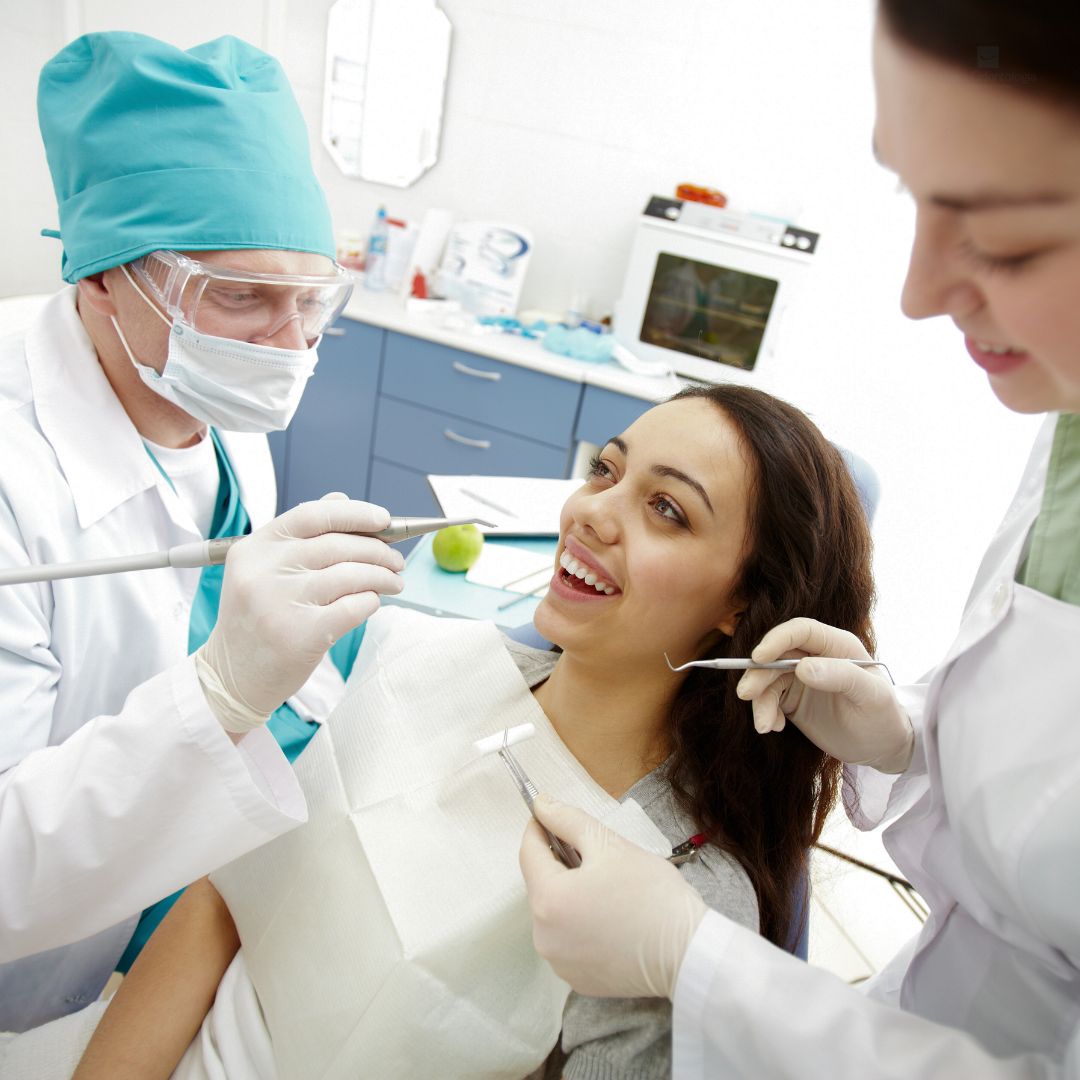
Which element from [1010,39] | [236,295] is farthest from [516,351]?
[1010,39]

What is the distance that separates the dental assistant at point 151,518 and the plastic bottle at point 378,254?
236 cm

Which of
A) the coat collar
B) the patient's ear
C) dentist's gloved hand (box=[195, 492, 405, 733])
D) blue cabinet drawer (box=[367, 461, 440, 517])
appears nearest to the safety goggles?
the coat collar

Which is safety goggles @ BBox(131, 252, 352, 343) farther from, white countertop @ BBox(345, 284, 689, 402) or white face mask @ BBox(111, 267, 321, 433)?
white countertop @ BBox(345, 284, 689, 402)

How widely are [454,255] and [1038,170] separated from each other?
3483 millimetres

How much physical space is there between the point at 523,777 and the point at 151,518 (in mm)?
816

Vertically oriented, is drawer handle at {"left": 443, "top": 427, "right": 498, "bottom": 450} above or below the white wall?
below

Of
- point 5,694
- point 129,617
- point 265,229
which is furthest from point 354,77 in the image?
point 5,694

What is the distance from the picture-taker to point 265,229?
1.33 meters

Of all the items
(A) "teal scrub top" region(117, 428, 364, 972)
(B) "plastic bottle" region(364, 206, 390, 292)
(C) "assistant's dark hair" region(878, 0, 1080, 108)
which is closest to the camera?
(C) "assistant's dark hair" region(878, 0, 1080, 108)

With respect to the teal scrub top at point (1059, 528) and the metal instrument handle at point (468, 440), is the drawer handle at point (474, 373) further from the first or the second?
the teal scrub top at point (1059, 528)

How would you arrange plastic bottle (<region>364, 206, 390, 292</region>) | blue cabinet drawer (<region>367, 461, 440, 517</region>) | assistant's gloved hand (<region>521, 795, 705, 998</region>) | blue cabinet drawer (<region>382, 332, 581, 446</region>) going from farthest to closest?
1. plastic bottle (<region>364, 206, 390, 292</region>)
2. blue cabinet drawer (<region>367, 461, 440, 517</region>)
3. blue cabinet drawer (<region>382, 332, 581, 446</region>)
4. assistant's gloved hand (<region>521, 795, 705, 998</region>)

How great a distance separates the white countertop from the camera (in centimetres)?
309

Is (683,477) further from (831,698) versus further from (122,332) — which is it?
(122,332)

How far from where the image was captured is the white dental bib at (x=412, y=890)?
3.41ft
